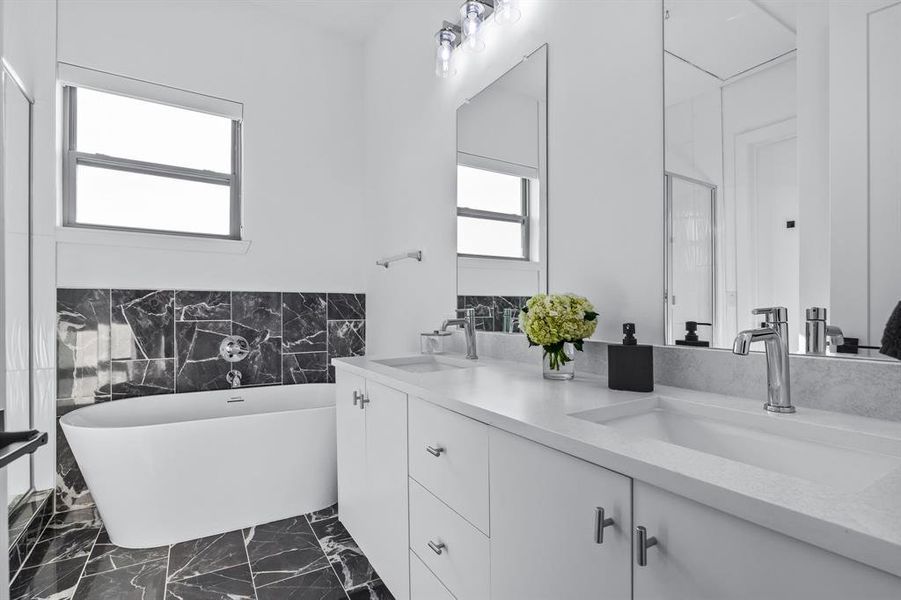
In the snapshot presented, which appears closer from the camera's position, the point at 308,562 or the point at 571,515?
the point at 571,515

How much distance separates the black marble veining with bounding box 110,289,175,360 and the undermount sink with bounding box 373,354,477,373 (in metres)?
1.50

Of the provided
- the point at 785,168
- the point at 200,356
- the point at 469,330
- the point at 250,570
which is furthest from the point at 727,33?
the point at 200,356

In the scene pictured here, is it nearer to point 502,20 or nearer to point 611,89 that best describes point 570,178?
point 611,89

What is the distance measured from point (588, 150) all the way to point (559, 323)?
631 mm

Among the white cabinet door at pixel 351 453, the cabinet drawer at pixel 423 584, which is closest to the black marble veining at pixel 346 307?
the white cabinet door at pixel 351 453

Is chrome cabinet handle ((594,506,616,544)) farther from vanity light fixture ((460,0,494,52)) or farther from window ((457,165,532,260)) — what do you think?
vanity light fixture ((460,0,494,52))

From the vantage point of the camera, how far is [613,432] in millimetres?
822

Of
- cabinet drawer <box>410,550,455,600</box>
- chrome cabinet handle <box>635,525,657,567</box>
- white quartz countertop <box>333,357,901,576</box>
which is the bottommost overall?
cabinet drawer <box>410,550,455,600</box>

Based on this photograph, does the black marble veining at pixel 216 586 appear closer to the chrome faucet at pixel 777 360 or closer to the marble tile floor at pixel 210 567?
the marble tile floor at pixel 210 567

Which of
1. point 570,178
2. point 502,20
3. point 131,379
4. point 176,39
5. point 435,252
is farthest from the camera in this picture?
point 176,39

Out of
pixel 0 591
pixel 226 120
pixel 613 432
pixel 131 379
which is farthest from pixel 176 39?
pixel 613 432

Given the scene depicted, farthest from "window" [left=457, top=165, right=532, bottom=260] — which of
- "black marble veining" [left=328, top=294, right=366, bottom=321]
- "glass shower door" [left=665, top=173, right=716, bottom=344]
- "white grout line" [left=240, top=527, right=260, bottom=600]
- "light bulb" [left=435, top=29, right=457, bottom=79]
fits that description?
"white grout line" [left=240, top=527, right=260, bottom=600]

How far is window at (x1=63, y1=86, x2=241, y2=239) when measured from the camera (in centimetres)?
260

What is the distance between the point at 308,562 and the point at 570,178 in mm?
1906
